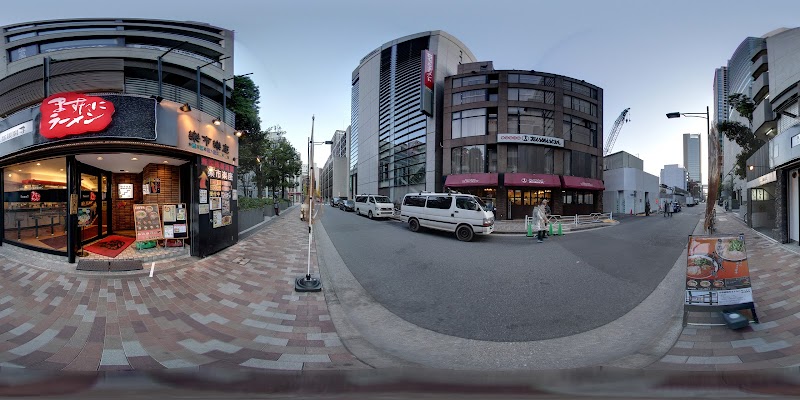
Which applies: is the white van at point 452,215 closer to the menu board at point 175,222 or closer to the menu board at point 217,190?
the menu board at point 217,190

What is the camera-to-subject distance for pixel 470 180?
24.4m

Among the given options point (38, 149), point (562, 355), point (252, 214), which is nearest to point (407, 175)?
point (252, 214)

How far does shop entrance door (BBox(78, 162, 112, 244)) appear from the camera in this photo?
7.70m

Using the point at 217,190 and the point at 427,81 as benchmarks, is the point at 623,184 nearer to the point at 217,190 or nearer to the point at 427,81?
the point at 427,81

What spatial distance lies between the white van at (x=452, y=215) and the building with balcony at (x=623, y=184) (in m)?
25.5

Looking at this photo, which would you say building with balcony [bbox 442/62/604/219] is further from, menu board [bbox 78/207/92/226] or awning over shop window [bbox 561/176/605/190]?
menu board [bbox 78/207/92/226]

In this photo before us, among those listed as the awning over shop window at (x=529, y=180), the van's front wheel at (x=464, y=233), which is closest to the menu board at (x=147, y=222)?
the van's front wheel at (x=464, y=233)

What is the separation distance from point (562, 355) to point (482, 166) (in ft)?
74.2

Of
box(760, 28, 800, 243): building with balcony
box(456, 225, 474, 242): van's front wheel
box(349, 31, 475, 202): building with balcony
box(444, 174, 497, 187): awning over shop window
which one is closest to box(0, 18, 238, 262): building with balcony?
box(456, 225, 474, 242): van's front wheel

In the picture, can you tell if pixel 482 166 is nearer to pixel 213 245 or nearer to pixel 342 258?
pixel 342 258

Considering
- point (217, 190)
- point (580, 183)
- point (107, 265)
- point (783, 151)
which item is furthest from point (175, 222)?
point (580, 183)

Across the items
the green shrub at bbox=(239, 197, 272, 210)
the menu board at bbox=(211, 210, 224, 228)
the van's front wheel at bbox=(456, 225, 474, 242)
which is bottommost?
the van's front wheel at bbox=(456, 225, 474, 242)

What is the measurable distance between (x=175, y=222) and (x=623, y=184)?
36571 millimetres

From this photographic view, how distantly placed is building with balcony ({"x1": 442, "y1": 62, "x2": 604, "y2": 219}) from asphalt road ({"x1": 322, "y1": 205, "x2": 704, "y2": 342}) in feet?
44.4
